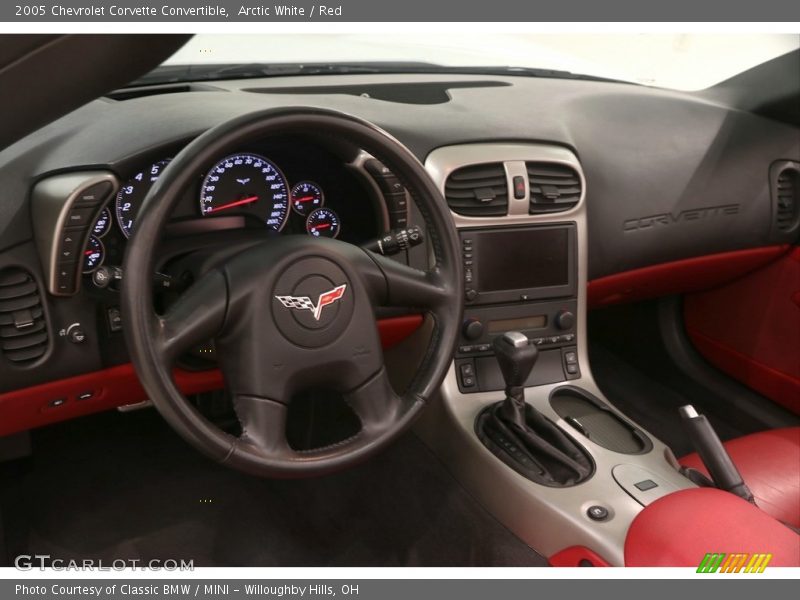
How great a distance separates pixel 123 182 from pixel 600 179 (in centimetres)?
119

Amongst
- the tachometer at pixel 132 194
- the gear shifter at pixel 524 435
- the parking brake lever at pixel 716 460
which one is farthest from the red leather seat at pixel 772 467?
the tachometer at pixel 132 194

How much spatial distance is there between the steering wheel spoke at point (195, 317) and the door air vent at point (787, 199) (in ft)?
5.83

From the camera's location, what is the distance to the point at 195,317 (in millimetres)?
1113

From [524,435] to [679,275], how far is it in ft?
2.86

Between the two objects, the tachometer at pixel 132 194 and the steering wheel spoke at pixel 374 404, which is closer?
the steering wheel spoke at pixel 374 404

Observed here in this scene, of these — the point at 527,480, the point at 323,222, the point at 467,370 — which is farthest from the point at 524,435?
the point at 323,222

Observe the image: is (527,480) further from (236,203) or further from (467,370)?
(236,203)

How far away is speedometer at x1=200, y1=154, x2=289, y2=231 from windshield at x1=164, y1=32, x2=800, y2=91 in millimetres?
519

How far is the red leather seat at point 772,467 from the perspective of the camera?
4.99 ft

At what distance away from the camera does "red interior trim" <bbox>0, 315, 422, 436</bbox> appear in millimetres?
1406

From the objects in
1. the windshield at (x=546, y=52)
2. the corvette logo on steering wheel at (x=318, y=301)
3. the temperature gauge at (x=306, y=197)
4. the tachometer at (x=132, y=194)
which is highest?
the windshield at (x=546, y=52)

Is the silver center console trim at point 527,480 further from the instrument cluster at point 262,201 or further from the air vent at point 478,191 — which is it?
the instrument cluster at point 262,201

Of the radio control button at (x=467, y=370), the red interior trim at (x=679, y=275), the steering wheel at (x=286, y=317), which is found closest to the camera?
the steering wheel at (x=286, y=317)

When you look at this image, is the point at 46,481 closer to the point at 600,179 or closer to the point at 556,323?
the point at 556,323
